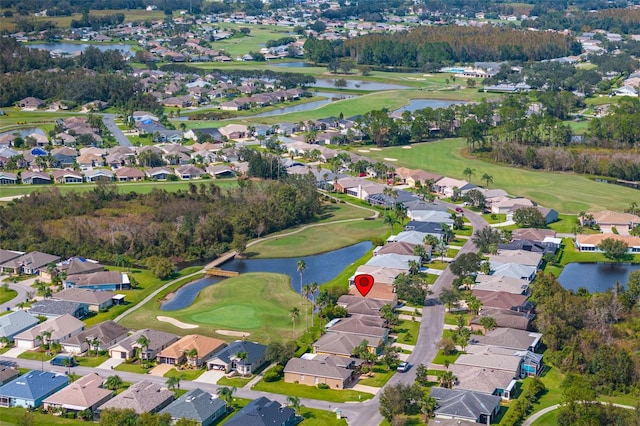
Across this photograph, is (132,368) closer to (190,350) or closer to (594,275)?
(190,350)

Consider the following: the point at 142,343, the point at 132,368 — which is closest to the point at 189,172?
the point at 142,343

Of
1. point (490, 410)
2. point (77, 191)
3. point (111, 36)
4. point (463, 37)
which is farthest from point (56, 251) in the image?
point (111, 36)

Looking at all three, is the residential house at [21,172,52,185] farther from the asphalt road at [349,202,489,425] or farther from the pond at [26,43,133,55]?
the pond at [26,43,133,55]

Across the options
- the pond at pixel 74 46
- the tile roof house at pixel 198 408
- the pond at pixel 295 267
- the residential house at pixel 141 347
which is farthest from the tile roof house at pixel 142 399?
the pond at pixel 74 46

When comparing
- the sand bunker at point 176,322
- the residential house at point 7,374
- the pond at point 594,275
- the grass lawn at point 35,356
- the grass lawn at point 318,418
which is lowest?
the pond at point 594,275

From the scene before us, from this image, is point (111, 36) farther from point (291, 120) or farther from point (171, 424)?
point (171, 424)

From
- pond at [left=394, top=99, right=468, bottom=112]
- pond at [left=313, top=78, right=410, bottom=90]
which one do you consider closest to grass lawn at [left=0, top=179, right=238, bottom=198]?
pond at [left=394, top=99, right=468, bottom=112]

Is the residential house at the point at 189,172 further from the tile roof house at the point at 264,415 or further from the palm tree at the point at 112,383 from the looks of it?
the tile roof house at the point at 264,415
